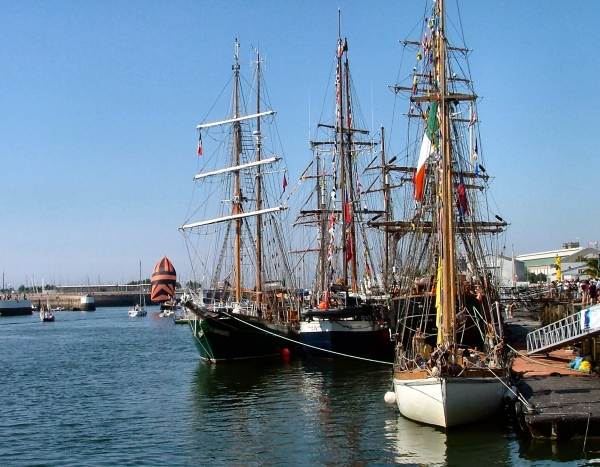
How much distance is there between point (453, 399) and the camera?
20.9 meters

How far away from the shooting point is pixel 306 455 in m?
20.4

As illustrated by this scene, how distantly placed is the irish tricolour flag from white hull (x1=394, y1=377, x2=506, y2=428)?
7771 millimetres

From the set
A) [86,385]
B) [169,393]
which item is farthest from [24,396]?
[169,393]

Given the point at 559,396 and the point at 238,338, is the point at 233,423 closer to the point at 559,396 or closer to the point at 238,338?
the point at 559,396

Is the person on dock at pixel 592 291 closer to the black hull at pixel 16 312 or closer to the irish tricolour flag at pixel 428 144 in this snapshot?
the irish tricolour flag at pixel 428 144

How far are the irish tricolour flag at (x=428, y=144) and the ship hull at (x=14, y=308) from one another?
505 feet

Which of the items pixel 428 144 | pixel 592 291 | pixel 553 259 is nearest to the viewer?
pixel 428 144

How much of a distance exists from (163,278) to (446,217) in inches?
3406

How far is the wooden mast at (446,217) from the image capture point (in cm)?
2312

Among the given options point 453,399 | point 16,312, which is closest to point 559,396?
point 453,399

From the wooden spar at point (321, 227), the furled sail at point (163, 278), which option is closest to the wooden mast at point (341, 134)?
the wooden spar at point (321, 227)

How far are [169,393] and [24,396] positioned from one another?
6.74 m

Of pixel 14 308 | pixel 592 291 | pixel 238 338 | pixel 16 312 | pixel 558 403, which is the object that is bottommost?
pixel 16 312

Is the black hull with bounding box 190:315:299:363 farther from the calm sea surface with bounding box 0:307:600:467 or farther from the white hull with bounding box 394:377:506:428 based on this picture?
the white hull with bounding box 394:377:506:428
